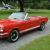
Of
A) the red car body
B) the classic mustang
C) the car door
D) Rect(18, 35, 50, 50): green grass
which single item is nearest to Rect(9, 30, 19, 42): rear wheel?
the classic mustang

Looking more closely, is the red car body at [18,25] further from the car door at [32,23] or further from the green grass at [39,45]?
the green grass at [39,45]

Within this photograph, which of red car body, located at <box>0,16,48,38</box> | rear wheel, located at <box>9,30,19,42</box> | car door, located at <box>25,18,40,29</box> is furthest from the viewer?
car door, located at <box>25,18,40,29</box>

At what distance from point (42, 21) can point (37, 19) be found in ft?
2.37

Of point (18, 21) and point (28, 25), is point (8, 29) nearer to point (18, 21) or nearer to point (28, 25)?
point (18, 21)

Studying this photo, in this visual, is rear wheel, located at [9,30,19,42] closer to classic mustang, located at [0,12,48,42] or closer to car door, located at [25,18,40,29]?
classic mustang, located at [0,12,48,42]

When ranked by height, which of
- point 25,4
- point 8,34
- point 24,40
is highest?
point 8,34

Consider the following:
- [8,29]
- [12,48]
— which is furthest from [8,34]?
[12,48]

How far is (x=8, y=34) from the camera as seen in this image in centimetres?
782

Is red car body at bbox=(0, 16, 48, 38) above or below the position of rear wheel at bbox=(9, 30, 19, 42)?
above

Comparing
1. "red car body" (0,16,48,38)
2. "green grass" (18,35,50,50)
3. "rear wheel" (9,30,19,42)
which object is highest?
"red car body" (0,16,48,38)

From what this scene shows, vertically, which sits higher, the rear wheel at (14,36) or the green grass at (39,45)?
the rear wheel at (14,36)

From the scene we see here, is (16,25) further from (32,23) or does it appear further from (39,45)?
(32,23)

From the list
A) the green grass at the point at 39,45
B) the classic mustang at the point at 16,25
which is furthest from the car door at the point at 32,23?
the green grass at the point at 39,45

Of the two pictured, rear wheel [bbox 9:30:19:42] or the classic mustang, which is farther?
rear wheel [bbox 9:30:19:42]
